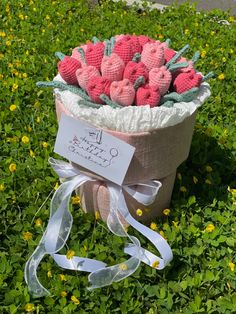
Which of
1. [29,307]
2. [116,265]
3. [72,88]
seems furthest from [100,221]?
[72,88]

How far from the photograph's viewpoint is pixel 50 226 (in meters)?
2.06

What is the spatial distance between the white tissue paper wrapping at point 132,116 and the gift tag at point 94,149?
0.04m

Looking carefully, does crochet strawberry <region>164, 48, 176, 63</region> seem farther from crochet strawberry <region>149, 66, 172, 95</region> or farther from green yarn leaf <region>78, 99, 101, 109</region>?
green yarn leaf <region>78, 99, 101, 109</region>

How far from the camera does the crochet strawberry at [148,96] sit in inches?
72.9

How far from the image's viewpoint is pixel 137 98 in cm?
187

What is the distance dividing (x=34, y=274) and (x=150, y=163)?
0.63 meters

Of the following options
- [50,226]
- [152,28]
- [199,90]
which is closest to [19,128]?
[50,226]

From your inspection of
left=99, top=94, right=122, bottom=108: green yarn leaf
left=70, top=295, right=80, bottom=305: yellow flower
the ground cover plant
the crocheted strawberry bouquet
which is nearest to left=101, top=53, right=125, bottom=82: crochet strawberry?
the crocheted strawberry bouquet

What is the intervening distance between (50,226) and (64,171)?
0.24 meters

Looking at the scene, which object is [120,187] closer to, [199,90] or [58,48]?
[199,90]

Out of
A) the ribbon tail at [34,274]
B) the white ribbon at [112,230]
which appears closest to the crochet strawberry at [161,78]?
the white ribbon at [112,230]

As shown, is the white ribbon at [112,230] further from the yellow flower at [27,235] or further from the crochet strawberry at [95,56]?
the crochet strawberry at [95,56]

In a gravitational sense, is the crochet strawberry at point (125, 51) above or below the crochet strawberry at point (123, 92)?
above

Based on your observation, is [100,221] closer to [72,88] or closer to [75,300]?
[75,300]
